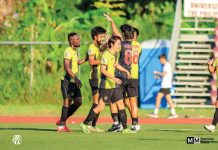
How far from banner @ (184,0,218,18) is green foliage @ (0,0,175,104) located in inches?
151

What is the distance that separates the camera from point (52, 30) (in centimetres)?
3325

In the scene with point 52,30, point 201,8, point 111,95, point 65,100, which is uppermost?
point 201,8

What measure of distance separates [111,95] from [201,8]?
461 inches

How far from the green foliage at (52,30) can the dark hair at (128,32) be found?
458 inches

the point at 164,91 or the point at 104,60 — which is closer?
the point at 104,60

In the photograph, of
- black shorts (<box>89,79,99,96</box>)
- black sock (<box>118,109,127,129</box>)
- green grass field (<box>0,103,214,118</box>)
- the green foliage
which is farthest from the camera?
the green foliage

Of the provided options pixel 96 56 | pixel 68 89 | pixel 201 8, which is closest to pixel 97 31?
pixel 96 56

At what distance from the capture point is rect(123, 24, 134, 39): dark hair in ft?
64.0

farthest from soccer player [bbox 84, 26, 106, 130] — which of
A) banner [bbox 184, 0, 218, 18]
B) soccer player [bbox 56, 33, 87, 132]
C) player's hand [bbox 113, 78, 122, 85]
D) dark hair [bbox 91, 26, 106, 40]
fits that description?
banner [bbox 184, 0, 218, 18]

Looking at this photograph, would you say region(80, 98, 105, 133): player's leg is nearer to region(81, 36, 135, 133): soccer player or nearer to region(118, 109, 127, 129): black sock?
region(81, 36, 135, 133): soccer player

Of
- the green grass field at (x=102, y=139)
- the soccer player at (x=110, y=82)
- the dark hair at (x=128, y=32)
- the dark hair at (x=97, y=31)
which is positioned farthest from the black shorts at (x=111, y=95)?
the dark hair at (x=97, y=31)

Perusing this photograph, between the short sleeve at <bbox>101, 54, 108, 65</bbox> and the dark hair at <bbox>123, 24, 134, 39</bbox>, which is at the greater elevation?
the dark hair at <bbox>123, 24, 134, 39</bbox>

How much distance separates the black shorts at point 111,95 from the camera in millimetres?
19047

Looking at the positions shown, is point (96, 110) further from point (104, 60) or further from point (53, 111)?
point (53, 111)
